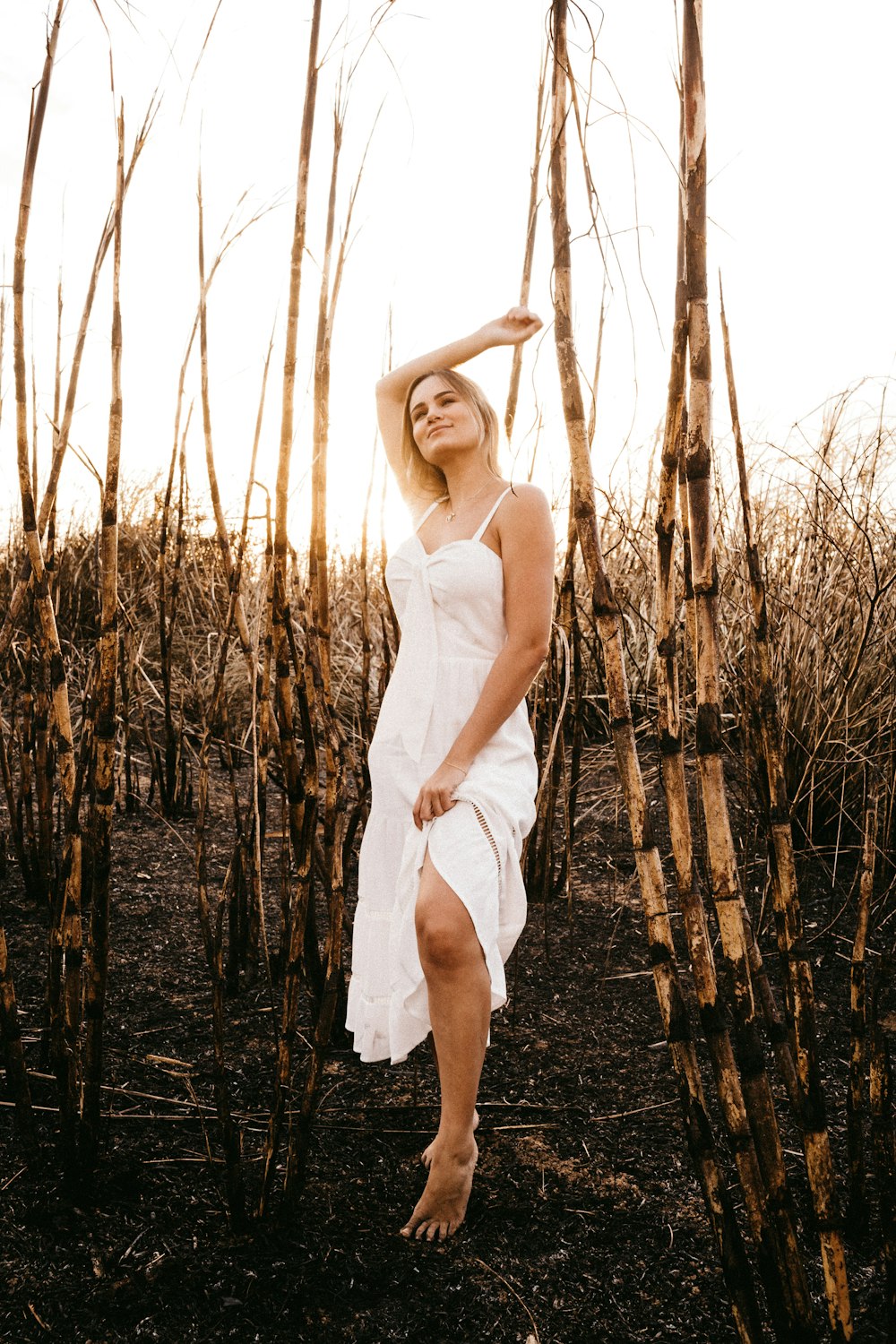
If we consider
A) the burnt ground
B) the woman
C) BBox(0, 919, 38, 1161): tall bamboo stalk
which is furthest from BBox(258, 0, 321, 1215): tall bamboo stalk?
BBox(0, 919, 38, 1161): tall bamboo stalk

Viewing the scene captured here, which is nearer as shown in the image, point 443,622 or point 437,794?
point 437,794

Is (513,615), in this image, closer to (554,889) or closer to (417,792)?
(417,792)

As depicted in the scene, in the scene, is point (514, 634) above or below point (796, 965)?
above

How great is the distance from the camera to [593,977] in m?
2.21

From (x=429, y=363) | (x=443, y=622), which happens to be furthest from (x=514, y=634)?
(x=429, y=363)

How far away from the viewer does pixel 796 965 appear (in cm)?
102

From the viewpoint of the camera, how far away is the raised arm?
164 centimetres

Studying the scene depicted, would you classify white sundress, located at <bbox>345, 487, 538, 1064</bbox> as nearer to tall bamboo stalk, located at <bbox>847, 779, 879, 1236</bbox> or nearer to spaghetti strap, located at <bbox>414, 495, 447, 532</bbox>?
spaghetti strap, located at <bbox>414, 495, 447, 532</bbox>

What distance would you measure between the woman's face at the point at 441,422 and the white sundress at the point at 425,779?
17 centimetres

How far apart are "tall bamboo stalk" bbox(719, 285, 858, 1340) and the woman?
20.2 inches

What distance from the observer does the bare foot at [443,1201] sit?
4.32ft

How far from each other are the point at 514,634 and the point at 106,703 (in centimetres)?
68

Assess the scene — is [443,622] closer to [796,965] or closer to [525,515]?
[525,515]

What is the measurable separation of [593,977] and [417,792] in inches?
36.1
